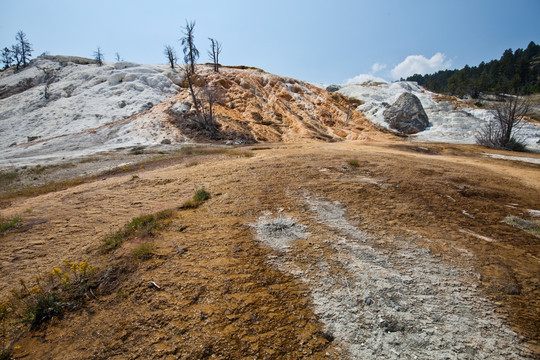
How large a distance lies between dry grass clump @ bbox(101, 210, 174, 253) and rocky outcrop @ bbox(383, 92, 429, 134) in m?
34.7

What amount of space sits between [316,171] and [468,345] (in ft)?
19.5

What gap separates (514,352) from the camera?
2.27 m

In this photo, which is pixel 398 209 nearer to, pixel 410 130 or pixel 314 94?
pixel 410 130

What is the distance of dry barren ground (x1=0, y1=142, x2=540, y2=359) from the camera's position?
7.98ft

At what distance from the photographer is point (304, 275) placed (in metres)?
3.32

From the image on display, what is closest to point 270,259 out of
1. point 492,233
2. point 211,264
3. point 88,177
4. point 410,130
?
point 211,264

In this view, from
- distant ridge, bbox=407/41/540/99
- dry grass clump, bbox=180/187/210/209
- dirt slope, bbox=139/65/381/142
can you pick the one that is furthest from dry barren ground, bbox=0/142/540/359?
distant ridge, bbox=407/41/540/99

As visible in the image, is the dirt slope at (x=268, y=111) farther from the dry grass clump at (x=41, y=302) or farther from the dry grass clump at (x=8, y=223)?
the dry grass clump at (x=41, y=302)


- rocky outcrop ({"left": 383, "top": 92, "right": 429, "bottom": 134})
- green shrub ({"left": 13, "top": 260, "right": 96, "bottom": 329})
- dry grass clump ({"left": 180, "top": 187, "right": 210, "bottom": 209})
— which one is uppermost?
rocky outcrop ({"left": 383, "top": 92, "right": 429, "bottom": 134})

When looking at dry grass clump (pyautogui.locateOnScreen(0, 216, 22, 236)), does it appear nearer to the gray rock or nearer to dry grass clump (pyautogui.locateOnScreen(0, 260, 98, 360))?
dry grass clump (pyautogui.locateOnScreen(0, 260, 98, 360))

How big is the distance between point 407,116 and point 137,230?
37.4 m

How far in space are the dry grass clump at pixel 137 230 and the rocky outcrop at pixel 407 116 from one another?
114 ft

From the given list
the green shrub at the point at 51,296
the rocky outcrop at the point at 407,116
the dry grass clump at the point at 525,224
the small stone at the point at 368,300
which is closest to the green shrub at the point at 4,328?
the green shrub at the point at 51,296

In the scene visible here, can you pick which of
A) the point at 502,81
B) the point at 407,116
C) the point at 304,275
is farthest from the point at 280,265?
the point at 502,81
